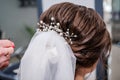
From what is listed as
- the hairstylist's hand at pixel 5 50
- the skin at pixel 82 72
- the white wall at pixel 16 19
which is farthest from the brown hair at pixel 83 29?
the white wall at pixel 16 19

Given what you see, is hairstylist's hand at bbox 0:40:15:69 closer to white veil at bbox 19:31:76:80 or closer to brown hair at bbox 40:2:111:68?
white veil at bbox 19:31:76:80

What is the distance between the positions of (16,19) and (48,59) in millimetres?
3983

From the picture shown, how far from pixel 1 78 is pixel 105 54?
4.26 ft

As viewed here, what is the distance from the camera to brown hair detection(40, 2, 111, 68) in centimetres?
119

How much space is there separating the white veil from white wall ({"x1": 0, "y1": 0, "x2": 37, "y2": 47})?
3839mm

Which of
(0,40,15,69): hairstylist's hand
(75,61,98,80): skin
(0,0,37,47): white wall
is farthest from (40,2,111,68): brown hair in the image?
(0,0,37,47): white wall

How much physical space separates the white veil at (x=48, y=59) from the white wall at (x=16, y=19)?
3839 millimetres

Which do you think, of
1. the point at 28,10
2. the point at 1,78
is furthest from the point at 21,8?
the point at 1,78

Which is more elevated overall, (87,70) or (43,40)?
(43,40)

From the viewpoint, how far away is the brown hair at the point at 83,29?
119 cm

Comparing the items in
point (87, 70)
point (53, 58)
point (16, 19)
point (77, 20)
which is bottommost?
point (16, 19)

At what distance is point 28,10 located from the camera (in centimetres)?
509

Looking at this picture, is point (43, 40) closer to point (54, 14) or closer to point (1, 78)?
point (54, 14)

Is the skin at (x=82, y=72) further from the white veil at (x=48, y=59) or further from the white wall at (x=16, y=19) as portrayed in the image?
the white wall at (x=16, y=19)
